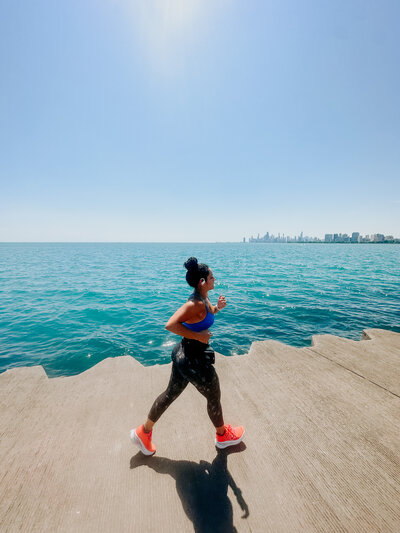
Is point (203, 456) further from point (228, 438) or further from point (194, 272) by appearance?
point (194, 272)

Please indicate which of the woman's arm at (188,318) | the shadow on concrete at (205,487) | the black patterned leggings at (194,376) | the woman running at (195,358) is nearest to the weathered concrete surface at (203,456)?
the shadow on concrete at (205,487)

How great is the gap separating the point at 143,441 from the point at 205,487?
0.81 meters

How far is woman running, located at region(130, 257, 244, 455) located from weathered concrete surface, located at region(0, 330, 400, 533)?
0.71 ft

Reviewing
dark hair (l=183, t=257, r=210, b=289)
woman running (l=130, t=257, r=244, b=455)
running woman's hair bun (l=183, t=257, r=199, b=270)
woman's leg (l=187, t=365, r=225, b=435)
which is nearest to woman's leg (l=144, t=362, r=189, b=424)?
woman running (l=130, t=257, r=244, b=455)

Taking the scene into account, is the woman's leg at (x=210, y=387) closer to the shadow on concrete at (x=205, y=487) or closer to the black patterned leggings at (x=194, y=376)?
the black patterned leggings at (x=194, y=376)

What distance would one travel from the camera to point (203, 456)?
2.60 meters

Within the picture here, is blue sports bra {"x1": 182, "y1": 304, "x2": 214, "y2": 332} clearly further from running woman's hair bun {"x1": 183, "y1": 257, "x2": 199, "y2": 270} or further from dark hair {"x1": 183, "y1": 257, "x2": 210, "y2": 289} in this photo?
running woman's hair bun {"x1": 183, "y1": 257, "x2": 199, "y2": 270}

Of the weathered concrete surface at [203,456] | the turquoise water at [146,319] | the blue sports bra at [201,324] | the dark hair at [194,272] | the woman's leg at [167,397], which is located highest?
the dark hair at [194,272]

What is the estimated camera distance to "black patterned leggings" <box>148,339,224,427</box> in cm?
250

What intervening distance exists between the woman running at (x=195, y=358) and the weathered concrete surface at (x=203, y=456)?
0.71 ft

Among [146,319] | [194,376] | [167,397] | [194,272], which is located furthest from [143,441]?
[146,319]

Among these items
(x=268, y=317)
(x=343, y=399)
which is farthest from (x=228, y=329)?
(x=343, y=399)

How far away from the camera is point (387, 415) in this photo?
125 inches

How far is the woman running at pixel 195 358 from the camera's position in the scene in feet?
7.88
